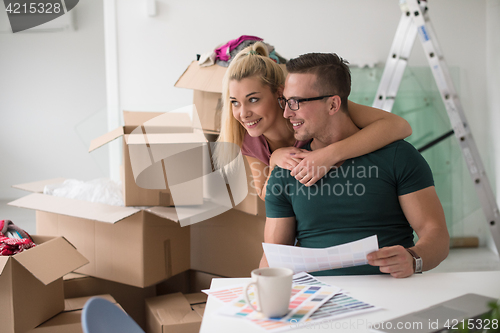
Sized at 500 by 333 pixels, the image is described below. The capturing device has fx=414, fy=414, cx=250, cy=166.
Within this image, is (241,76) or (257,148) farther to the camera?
(257,148)

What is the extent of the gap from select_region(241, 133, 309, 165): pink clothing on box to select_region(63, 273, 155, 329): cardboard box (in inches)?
35.3

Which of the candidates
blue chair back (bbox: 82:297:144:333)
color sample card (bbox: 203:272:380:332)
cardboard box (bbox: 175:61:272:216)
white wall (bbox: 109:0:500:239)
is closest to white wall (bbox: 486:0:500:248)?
white wall (bbox: 109:0:500:239)

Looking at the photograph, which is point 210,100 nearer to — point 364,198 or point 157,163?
point 157,163

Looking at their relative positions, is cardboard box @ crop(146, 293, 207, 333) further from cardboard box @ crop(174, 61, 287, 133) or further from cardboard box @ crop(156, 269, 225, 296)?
cardboard box @ crop(174, 61, 287, 133)

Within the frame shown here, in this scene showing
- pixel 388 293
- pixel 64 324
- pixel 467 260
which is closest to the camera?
pixel 388 293

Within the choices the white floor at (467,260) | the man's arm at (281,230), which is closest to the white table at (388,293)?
the man's arm at (281,230)

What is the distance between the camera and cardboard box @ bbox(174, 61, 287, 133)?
1.76 metres

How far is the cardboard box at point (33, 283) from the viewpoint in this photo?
4.51ft

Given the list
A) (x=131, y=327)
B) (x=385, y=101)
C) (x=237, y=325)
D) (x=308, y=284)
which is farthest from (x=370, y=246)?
(x=385, y=101)

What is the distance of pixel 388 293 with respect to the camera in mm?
788

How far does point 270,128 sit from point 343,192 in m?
0.42

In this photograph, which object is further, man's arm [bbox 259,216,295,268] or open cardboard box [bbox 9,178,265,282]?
open cardboard box [bbox 9,178,265,282]

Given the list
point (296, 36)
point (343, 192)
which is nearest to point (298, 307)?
point (343, 192)

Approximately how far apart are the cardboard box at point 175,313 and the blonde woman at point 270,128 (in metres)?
0.58
